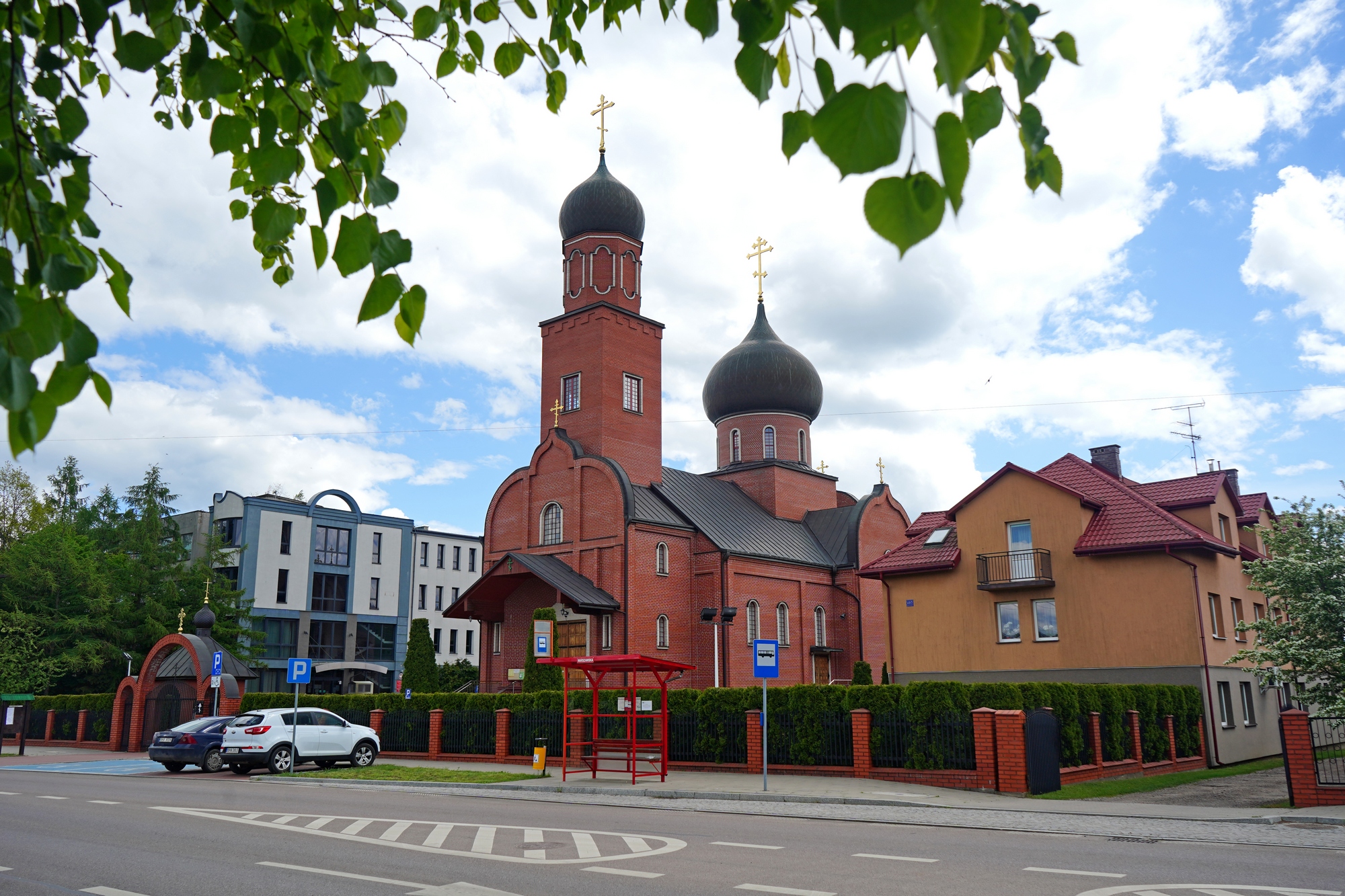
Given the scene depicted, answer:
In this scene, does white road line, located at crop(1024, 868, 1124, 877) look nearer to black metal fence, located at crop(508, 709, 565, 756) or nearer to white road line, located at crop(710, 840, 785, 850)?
white road line, located at crop(710, 840, 785, 850)

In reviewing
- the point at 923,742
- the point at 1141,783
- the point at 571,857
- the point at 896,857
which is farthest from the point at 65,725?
the point at 896,857

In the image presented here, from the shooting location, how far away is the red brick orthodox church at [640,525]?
36.1 metres

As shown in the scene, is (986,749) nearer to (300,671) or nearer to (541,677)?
(300,671)

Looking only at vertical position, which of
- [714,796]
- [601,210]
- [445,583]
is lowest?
[714,796]

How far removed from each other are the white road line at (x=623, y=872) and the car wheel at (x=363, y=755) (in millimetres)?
16973

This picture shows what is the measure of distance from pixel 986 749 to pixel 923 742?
143 cm

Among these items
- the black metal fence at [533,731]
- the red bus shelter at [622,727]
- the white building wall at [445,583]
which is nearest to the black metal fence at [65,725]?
the black metal fence at [533,731]

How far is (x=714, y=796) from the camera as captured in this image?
1797 centimetres

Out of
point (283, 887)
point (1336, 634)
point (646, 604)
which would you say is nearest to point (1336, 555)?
point (1336, 634)

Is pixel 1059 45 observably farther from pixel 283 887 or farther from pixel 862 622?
pixel 862 622

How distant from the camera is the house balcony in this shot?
26875mm

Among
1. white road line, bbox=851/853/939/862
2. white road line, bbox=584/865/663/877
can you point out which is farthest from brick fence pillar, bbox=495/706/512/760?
white road line, bbox=584/865/663/877

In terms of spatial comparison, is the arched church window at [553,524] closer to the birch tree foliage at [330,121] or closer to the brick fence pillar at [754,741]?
the brick fence pillar at [754,741]

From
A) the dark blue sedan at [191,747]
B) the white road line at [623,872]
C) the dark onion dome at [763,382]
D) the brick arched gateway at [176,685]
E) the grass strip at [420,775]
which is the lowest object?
the grass strip at [420,775]
